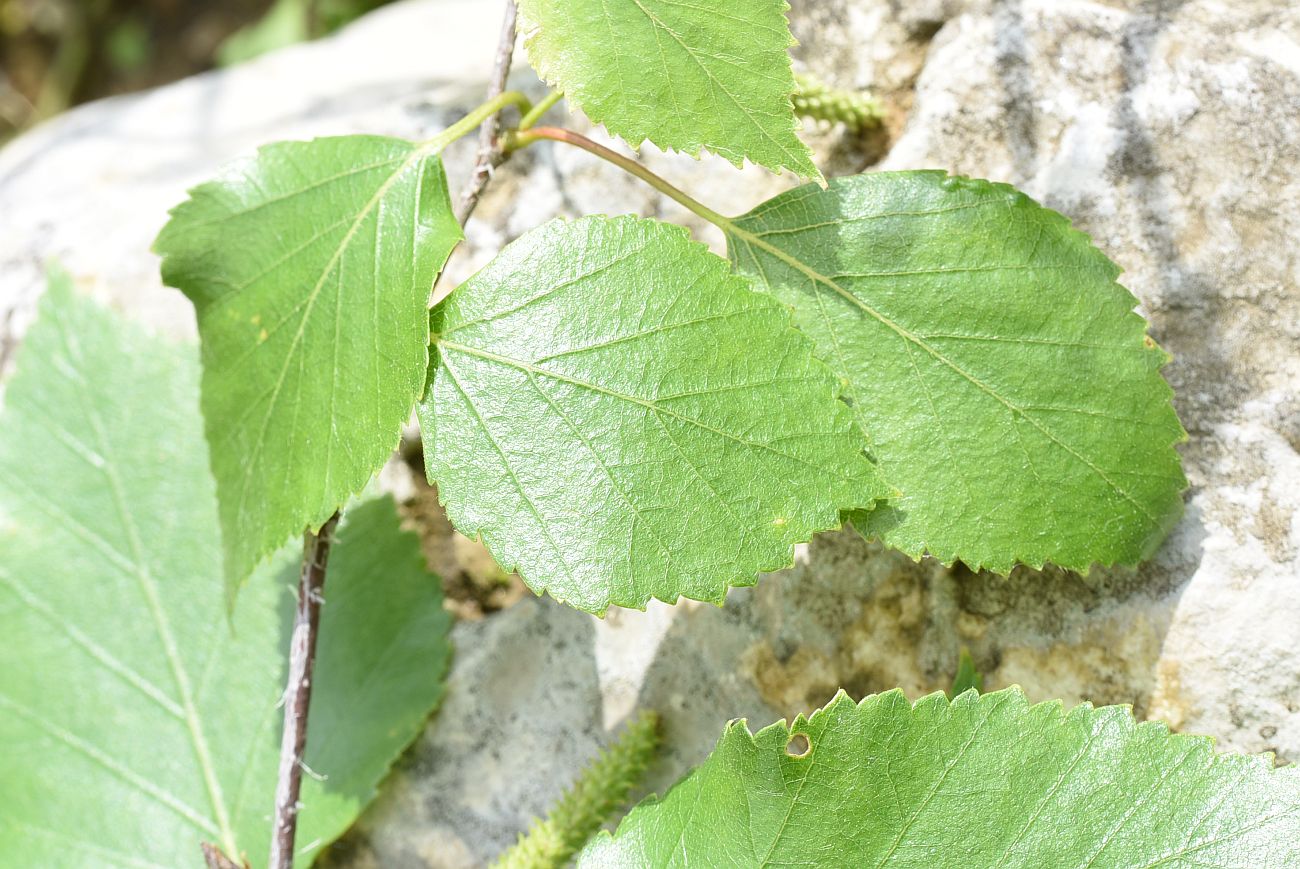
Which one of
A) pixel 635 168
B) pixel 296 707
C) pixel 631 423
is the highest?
pixel 635 168

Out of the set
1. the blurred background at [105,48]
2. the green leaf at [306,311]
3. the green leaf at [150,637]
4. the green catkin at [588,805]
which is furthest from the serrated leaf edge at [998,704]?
the blurred background at [105,48]

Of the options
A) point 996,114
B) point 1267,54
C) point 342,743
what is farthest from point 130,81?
point 1267,54

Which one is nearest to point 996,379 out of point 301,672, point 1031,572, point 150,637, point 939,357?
point 939,357

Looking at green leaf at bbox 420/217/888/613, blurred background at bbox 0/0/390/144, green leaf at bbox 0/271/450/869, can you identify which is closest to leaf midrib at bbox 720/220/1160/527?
green leaf at bbox 420/217/888/613

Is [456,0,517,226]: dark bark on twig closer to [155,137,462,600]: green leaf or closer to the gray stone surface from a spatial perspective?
[155,137,462,600]: green leaf

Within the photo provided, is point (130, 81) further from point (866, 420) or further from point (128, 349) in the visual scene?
point (866, 420)

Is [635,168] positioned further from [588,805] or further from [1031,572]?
[588,805]

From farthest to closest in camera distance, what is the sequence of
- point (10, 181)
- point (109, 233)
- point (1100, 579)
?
point (10, 181), point (109, 233), point (1100, 579)
